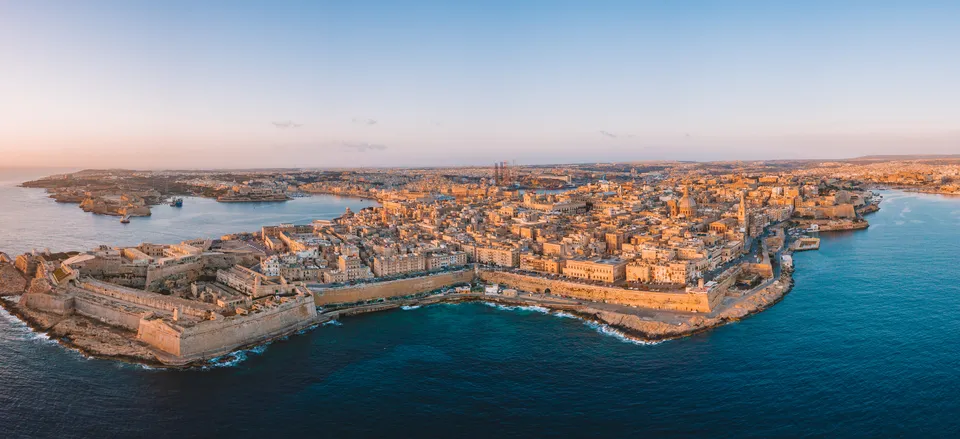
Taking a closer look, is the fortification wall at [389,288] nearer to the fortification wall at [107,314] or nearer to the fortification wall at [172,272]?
the fortification wall at [107,314]

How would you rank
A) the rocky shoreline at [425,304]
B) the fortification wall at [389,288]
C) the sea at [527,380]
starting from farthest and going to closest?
the fortification wall at [389,288] → the rocky shoreline at [425,304] → the sea at [527,380]

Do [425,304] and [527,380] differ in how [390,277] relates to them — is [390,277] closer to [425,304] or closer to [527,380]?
[425,304]

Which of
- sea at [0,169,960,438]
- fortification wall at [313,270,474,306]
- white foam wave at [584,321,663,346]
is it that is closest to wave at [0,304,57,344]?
sea at [0,169,960,438]

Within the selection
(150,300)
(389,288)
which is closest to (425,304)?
(389,288)

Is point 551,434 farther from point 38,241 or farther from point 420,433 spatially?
point 38,241

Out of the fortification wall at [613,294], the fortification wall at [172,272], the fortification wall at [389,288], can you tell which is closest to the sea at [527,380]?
the fortification wall at [389,288]
